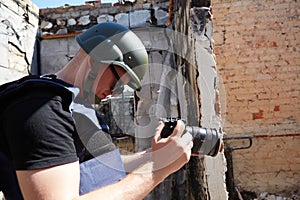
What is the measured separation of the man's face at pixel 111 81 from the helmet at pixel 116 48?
25mm

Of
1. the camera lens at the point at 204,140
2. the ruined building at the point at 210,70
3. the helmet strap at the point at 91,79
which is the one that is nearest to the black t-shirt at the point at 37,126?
the helmet strap at the point at 91,79

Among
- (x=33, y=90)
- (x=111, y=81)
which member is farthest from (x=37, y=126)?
(x=111, y=81)

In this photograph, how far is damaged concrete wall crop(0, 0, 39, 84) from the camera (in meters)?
3.19

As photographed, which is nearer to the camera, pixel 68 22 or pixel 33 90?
pixel 33 90

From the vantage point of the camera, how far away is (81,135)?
105 cm

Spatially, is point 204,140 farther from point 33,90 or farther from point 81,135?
point 33,90

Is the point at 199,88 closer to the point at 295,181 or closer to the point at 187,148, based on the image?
the point at 187,148

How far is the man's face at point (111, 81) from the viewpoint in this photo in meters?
1.31

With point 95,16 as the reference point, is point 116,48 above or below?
below

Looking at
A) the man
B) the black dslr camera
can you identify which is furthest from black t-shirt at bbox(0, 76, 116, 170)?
the black dslr camera

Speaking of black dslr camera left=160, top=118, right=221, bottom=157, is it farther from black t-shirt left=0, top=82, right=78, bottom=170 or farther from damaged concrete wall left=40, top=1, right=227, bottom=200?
damaged concrete wall left=40, top=1, right=227, bottom=200

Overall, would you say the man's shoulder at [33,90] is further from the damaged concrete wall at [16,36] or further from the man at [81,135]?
the damaged concrete wall at [16,36]

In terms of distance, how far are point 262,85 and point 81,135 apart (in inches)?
163

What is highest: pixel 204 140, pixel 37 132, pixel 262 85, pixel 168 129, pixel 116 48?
pixel 116 48
